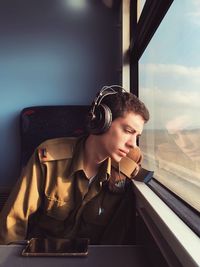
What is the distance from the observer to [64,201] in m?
1.18

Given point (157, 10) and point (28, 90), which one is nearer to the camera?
point (157, 10)

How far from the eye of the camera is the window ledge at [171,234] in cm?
59

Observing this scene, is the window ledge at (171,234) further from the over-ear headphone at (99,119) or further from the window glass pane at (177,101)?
the over-ear headphone at (99,119)

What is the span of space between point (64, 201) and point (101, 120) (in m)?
0.35

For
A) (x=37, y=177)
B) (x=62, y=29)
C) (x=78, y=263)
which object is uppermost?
(x=62, y=29)

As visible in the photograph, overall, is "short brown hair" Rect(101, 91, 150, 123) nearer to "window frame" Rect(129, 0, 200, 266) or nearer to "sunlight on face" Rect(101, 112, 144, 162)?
"sunlight on face" Rect(101, 112, 144, 162)

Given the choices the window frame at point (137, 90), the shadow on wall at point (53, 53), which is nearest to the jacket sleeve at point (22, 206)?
the window frame at point (137, 90)

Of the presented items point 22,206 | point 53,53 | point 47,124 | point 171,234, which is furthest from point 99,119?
point 53,53

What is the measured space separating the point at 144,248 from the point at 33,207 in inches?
20.2

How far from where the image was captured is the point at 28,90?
7.11ft

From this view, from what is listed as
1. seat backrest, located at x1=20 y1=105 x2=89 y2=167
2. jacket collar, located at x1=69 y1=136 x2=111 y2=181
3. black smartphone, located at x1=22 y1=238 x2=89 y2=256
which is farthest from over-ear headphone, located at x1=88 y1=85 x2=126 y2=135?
seat backrest, located at x1=20 y1=105 x2=89 y2=167

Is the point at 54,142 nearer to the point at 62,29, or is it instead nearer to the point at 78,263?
the point at 78,263

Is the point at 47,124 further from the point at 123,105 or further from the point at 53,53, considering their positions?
the point at 123,105

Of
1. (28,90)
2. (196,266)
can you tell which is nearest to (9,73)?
Answer: (28,90)
